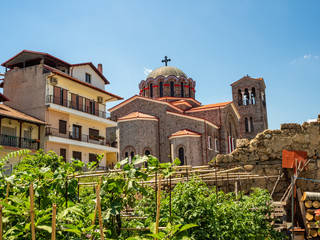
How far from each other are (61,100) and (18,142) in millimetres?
4305

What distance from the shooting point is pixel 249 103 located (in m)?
43.2

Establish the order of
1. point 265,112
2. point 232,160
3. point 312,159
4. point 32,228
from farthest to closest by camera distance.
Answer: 1. point 265,112
2. point 232,160
3. point 312,159
4. point 32,228

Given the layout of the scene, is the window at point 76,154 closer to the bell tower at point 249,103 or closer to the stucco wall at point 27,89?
the stucco wall at point 27,89

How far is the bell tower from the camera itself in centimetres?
4197

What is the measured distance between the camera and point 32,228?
2703 mm

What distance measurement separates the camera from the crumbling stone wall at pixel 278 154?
9.12 meters

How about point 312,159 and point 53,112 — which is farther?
point 53,112

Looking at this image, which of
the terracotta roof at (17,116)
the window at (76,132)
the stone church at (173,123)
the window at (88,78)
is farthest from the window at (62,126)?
the stone church at (173,123)

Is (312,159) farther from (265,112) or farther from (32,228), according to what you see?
(265,112)

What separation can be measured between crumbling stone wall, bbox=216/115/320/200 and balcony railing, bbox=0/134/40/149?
1430cm

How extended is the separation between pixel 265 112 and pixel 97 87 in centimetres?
2578

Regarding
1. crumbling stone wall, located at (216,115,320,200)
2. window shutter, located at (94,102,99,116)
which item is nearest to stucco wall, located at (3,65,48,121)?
window shutter, located at (94,102,99,116)

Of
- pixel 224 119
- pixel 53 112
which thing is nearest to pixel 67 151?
pixel 53 112

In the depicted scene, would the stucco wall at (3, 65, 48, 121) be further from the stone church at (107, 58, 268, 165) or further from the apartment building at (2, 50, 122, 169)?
the stone church at (107, 58, 268, 165)
